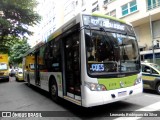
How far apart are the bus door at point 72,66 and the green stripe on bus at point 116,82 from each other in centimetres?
82

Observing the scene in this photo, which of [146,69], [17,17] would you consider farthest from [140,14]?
[17,17]

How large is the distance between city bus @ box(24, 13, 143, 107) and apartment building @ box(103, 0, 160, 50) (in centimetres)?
1280

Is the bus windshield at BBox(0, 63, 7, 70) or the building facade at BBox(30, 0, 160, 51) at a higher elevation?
the building facade at BBox(30, 0, 160, 51)

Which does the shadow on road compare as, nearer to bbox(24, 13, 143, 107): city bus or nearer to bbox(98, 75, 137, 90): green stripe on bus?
bbox(24, 13, 143, 107): city bus

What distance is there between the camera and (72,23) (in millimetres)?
6168

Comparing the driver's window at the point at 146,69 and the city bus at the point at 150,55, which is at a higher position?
the city bus at the point at 150,55

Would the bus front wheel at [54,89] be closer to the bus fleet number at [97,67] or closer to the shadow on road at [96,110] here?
the shadow on road at [96,110]

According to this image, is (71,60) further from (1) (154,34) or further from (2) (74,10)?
(2) (74,10)

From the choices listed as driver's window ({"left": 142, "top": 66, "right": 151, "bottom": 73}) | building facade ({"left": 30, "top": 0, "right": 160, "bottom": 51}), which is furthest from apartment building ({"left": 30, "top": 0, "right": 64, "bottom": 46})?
driver's window ({"left": 142, "top": 66, "right": 151, "bottom": 73})

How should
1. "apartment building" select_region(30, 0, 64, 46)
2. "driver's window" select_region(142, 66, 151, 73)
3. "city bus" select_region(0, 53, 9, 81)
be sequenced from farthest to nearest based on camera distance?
"apartment building" select_region(30, 0, 64, 46) < "city bus" select_region(0, 53, 9, 81) < "driver's window" select_region(142, 66, 151, 73)

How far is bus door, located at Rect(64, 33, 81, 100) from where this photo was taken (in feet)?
19.3

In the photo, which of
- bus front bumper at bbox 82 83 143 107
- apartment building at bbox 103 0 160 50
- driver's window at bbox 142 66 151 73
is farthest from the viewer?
apartment building at bbox 103 0 160 50

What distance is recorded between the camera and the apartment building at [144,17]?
59.2 feet

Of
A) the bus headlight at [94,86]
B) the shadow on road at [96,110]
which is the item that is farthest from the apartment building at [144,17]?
the bus headlight at [94,86]
